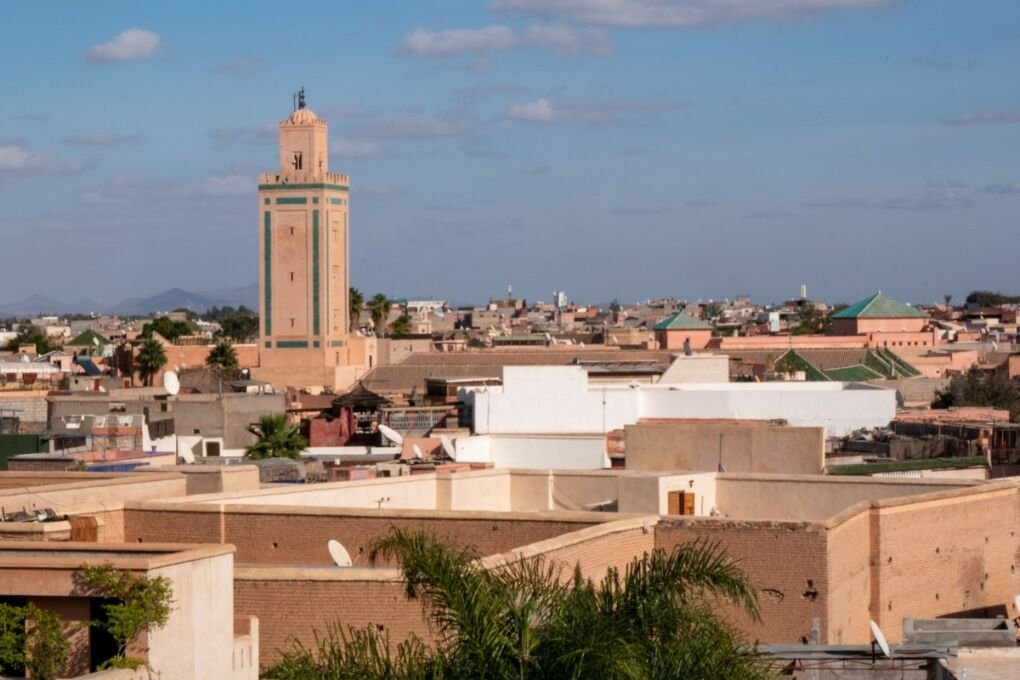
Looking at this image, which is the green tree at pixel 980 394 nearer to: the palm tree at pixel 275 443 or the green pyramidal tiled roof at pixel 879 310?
the palm tree at pixel 275 443

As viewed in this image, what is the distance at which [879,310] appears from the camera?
3551 inches

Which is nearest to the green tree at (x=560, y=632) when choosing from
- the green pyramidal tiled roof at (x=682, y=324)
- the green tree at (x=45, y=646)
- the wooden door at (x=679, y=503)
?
the green tree at (x=45, y=646)

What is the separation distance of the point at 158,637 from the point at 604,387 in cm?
2624

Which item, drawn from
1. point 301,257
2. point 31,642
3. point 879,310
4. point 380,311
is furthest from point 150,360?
point 31,642

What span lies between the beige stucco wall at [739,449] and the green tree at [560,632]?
14709 millimetres

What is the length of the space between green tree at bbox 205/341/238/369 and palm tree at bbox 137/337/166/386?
5.51ft

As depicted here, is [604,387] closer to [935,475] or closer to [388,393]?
[935,475]

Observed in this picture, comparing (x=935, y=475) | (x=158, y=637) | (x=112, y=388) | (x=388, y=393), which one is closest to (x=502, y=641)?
(x=158, y=637)

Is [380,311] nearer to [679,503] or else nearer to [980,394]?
[980,394]

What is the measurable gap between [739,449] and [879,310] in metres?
67.0

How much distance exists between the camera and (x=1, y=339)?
11669 centimetres

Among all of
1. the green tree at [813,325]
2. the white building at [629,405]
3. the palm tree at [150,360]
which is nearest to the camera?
the white building at [629,405]

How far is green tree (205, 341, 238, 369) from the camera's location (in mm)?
68812

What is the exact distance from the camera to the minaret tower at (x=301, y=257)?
2574 inches
